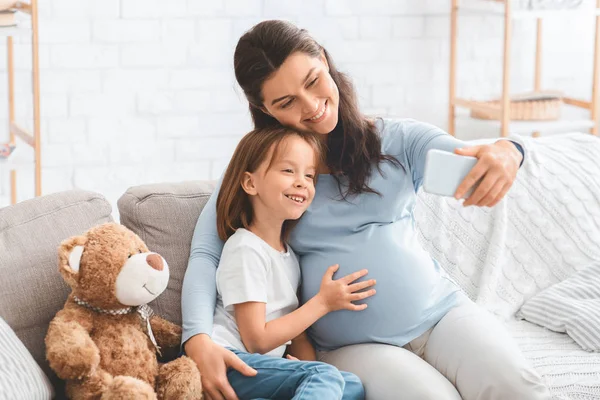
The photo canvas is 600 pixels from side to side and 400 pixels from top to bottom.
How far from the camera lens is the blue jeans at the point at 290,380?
4.85 ft

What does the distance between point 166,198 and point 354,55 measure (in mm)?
1712

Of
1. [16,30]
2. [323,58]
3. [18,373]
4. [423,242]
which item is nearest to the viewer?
[18,373]

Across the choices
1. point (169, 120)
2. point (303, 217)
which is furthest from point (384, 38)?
point (303, 217)

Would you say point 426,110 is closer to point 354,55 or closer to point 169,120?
point 354,55

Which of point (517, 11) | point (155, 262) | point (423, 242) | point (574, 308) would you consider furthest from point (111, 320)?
point (517, 11)

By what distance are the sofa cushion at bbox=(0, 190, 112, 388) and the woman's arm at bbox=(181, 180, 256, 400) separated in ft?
0.74

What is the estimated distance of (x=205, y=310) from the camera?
164 cm

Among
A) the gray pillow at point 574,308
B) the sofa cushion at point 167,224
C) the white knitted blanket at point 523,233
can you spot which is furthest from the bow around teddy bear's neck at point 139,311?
the gray pillow at point 574,308

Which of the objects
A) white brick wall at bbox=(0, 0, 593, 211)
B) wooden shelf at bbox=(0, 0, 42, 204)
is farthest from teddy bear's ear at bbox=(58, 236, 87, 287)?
white brick wall at bbox=(0, 0, 593, 211)

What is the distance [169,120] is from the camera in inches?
126

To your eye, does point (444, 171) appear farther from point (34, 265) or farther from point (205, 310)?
point (34, 265)

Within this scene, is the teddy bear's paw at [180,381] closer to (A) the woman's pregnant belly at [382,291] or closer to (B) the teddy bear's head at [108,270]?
(B) the teddy bear's head at [108,270]

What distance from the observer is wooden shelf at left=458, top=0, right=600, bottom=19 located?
124 inches

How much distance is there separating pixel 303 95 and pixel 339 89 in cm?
14
